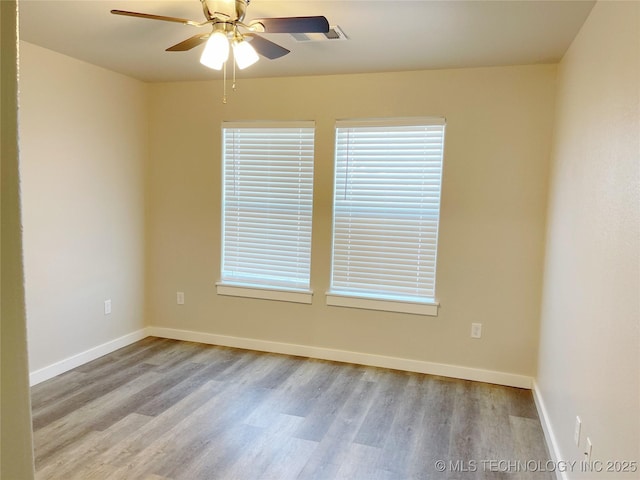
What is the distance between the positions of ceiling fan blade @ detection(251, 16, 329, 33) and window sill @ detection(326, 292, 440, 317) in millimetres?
2284

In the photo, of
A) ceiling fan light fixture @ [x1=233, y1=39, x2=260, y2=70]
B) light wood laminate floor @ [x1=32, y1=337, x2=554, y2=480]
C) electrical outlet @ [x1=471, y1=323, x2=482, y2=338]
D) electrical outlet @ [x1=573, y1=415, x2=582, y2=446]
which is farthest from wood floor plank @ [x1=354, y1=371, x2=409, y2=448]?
ceiling fan light fixture @ [x1=233, y1=39, x2=260, y2=70]

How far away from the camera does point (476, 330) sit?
11.4ft

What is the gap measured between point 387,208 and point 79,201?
8.20 feet

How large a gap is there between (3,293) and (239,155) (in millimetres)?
3718

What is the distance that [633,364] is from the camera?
4.44 feet

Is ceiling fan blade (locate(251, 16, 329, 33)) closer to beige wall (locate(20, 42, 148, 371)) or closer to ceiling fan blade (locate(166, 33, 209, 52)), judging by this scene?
ceiling fan blade (locate(166, 33, 209, 52))

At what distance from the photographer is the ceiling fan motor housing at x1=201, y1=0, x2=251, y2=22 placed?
1.97 m

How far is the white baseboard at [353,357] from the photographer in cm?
345

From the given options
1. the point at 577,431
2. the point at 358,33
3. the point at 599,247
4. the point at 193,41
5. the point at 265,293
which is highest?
the point at 358,33

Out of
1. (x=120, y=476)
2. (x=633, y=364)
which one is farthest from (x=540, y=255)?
(x=120, y=476)

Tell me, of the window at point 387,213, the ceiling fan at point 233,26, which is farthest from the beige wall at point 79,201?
the window at point 387,213

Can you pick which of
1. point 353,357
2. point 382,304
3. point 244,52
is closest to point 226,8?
point 244,52

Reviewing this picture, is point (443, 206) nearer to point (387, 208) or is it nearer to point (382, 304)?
point (387, 208)

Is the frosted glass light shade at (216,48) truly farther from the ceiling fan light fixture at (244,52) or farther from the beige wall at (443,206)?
the beige wall at (443,206)
